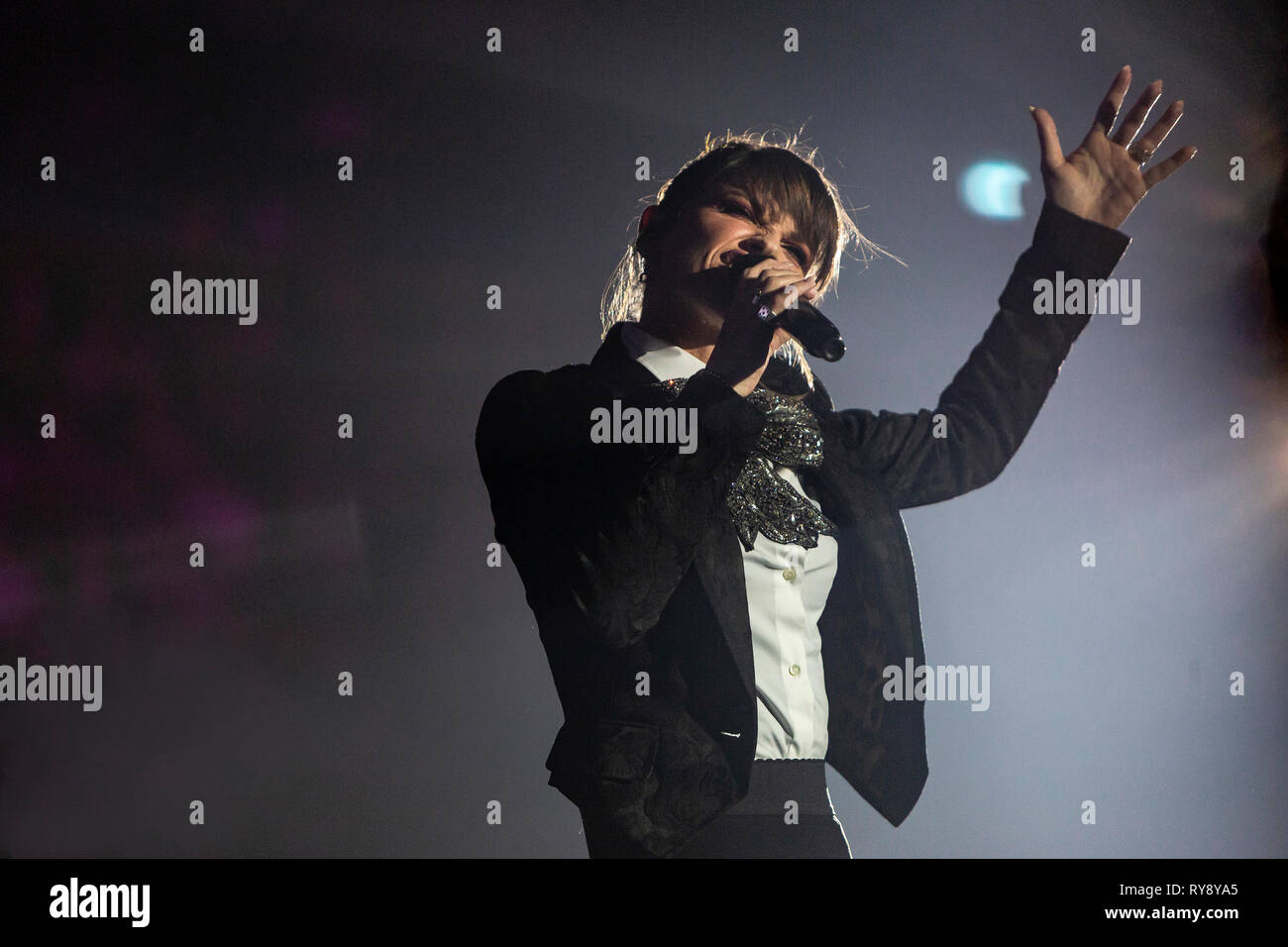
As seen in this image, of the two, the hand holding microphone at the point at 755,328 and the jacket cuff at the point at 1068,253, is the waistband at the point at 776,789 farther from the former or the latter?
the jacket cuff at the point at 1068,253

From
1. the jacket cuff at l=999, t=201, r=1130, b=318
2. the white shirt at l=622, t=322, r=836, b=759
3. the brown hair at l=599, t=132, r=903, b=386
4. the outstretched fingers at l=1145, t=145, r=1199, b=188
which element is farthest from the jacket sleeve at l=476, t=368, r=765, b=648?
the outstretched fingers at l=1145, t=145, r=1199, b=188

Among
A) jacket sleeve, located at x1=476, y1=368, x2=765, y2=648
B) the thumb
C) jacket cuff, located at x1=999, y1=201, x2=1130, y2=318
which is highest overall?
the thumb

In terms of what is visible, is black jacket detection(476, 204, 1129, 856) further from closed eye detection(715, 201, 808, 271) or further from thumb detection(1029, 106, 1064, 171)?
closed eye detection(715, 201, 808, 271)

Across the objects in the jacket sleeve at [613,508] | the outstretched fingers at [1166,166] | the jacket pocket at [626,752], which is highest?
the outstretched fingers at [1166,166]

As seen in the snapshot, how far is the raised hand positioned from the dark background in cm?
13

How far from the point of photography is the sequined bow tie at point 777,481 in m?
1.92

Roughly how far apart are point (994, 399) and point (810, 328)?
540 millimetres

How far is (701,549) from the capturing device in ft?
6.15

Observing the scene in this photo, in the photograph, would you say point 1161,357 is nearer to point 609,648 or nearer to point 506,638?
point 609,648

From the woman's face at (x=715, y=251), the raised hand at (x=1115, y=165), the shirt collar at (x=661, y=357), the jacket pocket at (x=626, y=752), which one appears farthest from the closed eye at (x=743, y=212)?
the jacket pocket at (x=626, y=752)

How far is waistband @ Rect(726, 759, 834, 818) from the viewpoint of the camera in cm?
180

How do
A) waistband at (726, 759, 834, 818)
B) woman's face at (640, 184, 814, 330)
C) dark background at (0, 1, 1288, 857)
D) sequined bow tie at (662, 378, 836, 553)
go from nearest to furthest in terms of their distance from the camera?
waistband at (726, 759, 834, 818) < sequined bow tie at (662, 378, 836, 553) < woman's face at (640, 184, 814, 330) < dark background at (0, 1, 1288, 857)

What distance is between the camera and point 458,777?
85.4 inches

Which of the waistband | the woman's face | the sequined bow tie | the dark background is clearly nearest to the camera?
the waistband
